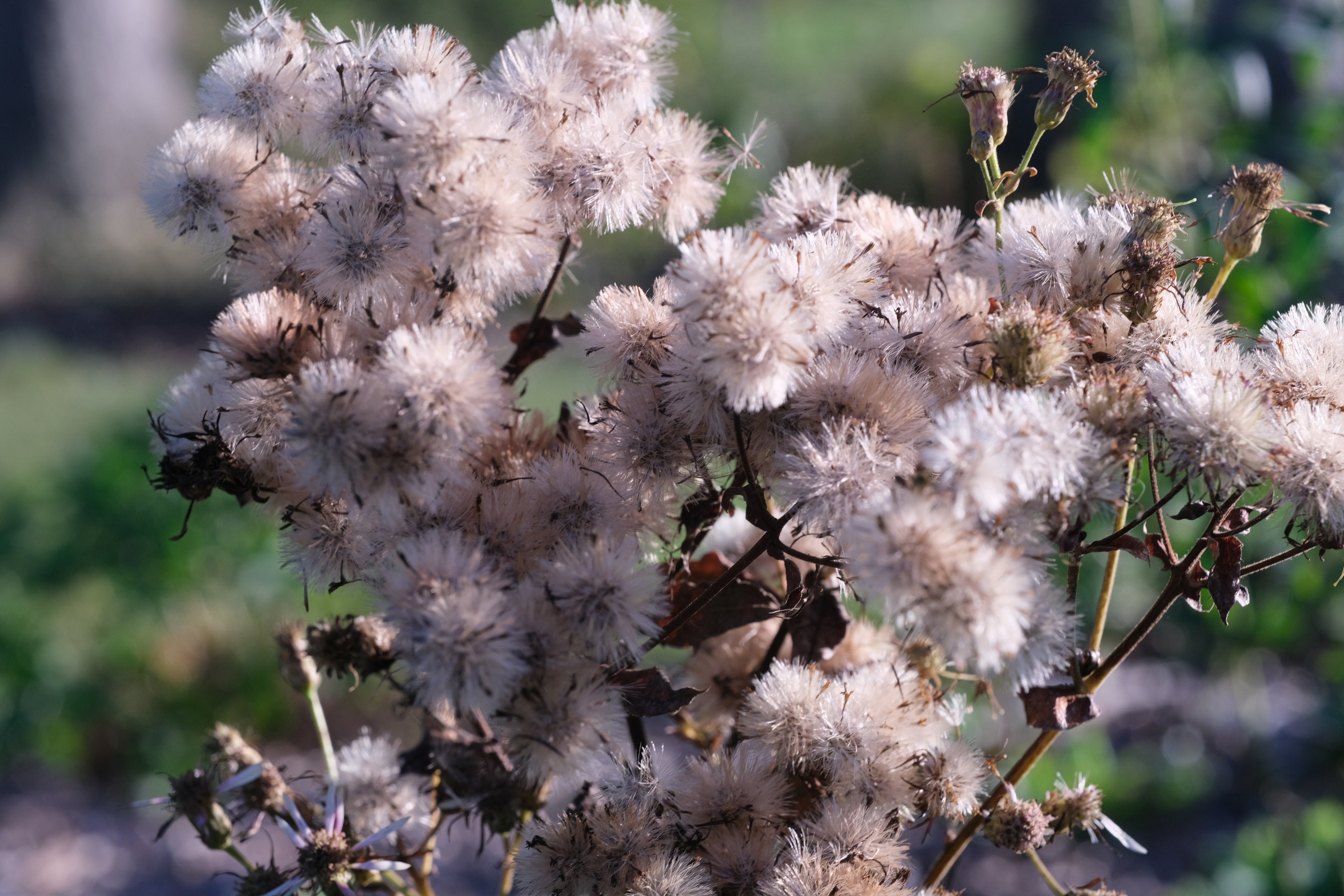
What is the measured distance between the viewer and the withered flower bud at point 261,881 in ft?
3.31

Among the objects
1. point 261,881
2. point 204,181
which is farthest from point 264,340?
point 261,881

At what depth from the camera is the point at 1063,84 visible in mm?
965

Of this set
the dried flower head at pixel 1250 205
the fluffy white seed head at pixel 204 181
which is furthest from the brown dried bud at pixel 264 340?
the dried flower head at pixel 1250 205

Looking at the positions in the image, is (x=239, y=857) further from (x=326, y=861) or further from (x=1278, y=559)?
(x=1278, y=559)

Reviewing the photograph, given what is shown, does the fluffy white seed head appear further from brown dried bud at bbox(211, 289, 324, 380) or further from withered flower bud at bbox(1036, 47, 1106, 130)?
withered flower bud at bbox(1036, 47, 1106, 130)

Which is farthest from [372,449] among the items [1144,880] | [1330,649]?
[1330,649]

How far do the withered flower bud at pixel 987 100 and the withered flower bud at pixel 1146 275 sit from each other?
0.56ft

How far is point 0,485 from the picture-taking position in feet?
16.6

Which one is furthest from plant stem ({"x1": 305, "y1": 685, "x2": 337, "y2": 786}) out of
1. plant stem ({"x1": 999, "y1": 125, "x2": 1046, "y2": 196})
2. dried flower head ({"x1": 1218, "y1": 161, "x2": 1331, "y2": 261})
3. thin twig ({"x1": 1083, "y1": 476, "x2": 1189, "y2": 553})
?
dried flower head ({"x1": 1218, "y1": 161, "x2": 1331, "y2": 261})

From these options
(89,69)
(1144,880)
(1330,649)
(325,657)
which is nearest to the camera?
(325,657)

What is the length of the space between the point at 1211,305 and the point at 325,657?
2.76ft

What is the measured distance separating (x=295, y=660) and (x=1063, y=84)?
3.30 ft

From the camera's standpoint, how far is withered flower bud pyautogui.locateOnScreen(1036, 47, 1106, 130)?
96cm

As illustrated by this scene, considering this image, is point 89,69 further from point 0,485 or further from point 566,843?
point 566,843
